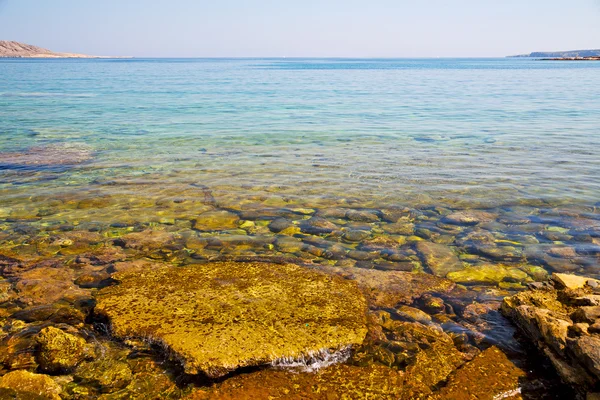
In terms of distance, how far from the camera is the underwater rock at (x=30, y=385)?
11.0 ft

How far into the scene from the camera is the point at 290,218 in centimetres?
784

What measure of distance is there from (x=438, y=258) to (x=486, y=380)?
2668 millimetres

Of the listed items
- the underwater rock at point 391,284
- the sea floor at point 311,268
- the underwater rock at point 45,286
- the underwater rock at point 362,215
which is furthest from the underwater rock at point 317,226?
the underwater rock at point 45,286

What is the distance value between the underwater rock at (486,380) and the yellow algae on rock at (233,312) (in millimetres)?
889

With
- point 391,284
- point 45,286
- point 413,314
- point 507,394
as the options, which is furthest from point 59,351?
point 507,394

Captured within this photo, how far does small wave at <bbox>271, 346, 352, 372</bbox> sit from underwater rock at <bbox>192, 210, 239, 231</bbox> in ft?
12.4

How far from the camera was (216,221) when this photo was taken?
7.68 m

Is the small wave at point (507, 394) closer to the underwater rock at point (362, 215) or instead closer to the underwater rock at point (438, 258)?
the underwater rock at point (438, 258)

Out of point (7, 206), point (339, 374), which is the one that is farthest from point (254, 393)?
point (7, 206)

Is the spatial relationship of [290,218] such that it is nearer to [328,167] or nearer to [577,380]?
[328,167]

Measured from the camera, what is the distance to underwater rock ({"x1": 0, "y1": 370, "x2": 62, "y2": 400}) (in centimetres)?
335

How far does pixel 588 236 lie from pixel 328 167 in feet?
19.9

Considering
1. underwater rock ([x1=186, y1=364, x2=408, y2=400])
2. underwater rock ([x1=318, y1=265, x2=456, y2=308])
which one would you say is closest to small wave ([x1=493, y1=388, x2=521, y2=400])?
underwater rock ([x1=186, y1=364, x2=408, y2=400])

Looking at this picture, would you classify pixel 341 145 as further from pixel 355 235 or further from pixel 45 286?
pixel 45 286
